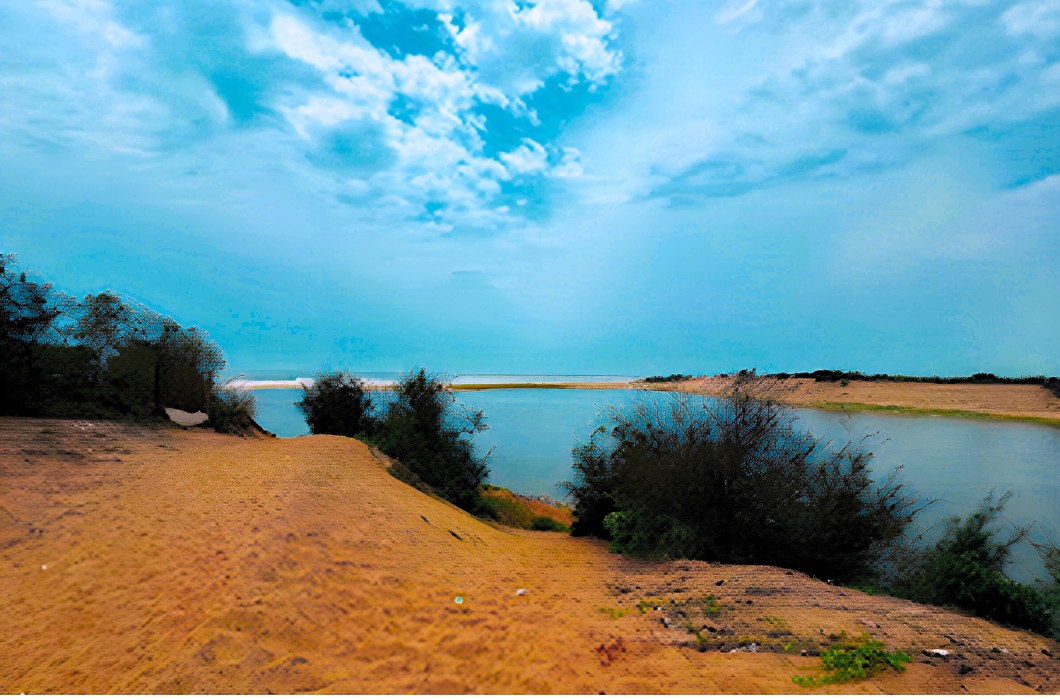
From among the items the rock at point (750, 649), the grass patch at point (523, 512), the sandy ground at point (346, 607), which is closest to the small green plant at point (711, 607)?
the sandy ground at point (346, 607)

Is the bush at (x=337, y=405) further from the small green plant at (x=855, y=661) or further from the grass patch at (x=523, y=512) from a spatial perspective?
the small green plant at (x=855, y=661)

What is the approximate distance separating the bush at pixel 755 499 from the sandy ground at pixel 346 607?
124 cm

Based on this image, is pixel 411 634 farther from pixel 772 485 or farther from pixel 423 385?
pixel 423 385

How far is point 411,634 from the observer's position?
612cm

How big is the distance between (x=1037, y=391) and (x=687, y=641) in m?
24.4

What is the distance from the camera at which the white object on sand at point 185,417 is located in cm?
1485

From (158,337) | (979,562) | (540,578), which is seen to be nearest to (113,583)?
(540,578)

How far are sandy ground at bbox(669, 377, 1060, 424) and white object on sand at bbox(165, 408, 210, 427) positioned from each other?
17363 millimetres

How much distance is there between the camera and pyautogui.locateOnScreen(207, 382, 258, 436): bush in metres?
16.7

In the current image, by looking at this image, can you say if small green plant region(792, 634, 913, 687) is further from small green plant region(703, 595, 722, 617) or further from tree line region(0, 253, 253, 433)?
tree line region(0, 253, 253, 433)

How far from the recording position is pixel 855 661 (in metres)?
6.12

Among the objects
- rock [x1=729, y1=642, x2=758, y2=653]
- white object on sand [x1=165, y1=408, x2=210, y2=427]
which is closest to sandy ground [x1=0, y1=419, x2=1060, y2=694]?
rock [x1=729, y1=642, x2=758, y2=653]

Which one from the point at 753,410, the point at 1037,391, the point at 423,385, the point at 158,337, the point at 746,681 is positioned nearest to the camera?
the point at 746,681

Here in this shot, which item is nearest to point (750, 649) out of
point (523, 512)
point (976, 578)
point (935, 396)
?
point (976, 578)
